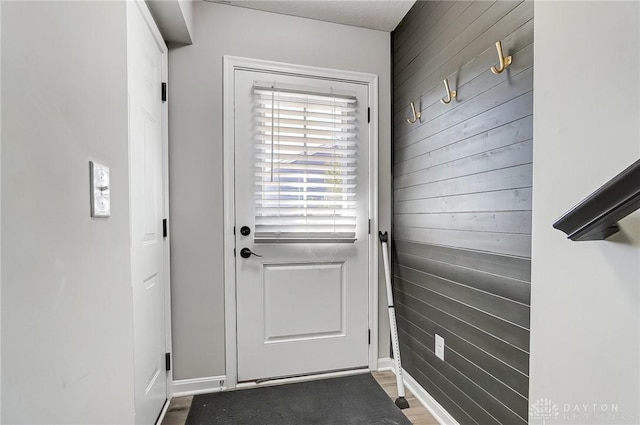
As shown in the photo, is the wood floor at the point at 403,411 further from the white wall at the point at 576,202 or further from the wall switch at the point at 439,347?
the white wall at the point at 576,202

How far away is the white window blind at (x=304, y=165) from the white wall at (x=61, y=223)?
123 centimetres

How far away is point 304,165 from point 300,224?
0.42 meters

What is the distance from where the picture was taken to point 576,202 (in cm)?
83

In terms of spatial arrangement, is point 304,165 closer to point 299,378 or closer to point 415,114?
point 415,114

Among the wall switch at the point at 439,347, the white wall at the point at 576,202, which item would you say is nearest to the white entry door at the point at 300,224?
the wall switch at the point at 439,347

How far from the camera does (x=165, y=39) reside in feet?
6.11

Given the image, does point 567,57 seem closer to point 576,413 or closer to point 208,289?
point 576,413

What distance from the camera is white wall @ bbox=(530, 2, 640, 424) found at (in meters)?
0.70

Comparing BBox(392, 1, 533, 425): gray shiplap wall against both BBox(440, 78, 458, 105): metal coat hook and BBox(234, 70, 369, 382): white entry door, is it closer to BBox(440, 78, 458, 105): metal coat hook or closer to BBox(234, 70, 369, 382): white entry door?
BBox(440, 78, 458, 105): metal coat hook

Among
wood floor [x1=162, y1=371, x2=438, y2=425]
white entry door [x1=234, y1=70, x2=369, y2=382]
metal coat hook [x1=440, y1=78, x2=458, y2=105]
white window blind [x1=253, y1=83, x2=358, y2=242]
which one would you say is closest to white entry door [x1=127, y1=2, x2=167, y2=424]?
wood floor [x1=162, y1=371, x2=438, y2=425]

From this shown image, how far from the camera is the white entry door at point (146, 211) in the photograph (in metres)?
1.41

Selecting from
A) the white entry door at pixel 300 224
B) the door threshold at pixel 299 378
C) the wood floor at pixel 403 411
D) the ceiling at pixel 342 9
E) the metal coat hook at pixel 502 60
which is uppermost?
the ceiling at pixel 342 9

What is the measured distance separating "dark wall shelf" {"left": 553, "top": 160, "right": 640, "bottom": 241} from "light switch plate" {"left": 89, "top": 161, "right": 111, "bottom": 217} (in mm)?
1087

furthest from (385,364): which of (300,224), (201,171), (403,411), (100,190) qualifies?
(100,190)
